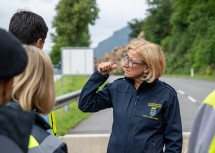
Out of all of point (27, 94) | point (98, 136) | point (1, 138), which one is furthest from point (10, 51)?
point (98, 136)

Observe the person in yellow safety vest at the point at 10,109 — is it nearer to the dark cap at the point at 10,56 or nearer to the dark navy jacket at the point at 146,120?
the dark cap at the point at 10,56

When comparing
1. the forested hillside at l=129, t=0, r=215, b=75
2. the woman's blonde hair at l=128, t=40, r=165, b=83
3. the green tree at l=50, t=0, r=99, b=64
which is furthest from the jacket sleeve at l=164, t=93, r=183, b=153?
the green tree at l=50, t=0, r=99, b=64

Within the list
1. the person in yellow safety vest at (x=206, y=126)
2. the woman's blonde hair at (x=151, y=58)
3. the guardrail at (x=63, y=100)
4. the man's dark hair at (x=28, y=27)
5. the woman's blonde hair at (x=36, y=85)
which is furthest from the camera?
the guardrail at (x=63, y=100)

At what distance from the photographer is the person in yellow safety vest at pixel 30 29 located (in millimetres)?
3396

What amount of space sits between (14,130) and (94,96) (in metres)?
2.02

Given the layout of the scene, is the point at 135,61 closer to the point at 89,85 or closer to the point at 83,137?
the point at 89,85

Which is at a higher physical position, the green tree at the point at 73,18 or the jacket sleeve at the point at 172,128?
the jacket sleeve at the point at 172,128

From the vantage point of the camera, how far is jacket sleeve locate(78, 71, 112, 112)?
3951 millimetres

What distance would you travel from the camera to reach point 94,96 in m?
3.97

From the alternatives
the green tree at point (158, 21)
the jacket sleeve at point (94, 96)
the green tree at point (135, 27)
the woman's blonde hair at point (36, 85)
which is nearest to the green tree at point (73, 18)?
the green tree at point (158, 21)

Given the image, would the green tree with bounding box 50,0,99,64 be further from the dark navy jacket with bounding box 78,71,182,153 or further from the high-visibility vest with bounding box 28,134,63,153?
the high-visibility vest with bounding box 28,134,63,153

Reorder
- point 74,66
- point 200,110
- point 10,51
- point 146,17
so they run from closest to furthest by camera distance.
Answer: point 10,51
point 200,110
point 74,66
point 146,17

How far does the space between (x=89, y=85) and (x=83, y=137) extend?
84 cm

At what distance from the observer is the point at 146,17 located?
4218 inches
